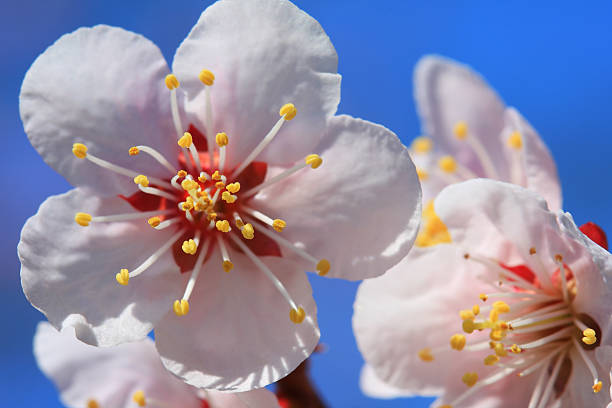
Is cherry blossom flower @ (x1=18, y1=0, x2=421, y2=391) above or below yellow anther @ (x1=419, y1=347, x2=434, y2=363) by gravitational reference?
above

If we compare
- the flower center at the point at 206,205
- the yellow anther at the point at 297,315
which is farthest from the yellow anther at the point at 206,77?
the yellow anther at the point at 297,315

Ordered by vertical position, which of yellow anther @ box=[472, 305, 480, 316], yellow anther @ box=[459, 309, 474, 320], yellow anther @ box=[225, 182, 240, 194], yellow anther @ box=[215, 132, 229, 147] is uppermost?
yellow anther @ box=[215, 132, 229, 147]

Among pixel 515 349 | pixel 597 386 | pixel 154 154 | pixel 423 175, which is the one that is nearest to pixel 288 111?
pixel 154 154

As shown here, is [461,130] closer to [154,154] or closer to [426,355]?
[426,355]

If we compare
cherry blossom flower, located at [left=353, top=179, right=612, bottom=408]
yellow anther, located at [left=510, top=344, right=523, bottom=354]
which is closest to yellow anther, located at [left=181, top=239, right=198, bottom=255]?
cherry blossom flower, located at [left=353, top=179, right=612, bottom=408]

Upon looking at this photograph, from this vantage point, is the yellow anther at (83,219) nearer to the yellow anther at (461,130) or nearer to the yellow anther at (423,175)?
the yellow anther at (423,175)

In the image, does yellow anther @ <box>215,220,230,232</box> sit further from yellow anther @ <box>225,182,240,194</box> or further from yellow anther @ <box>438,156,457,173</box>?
yellow anther @ <box>438,156,457,173</box>
